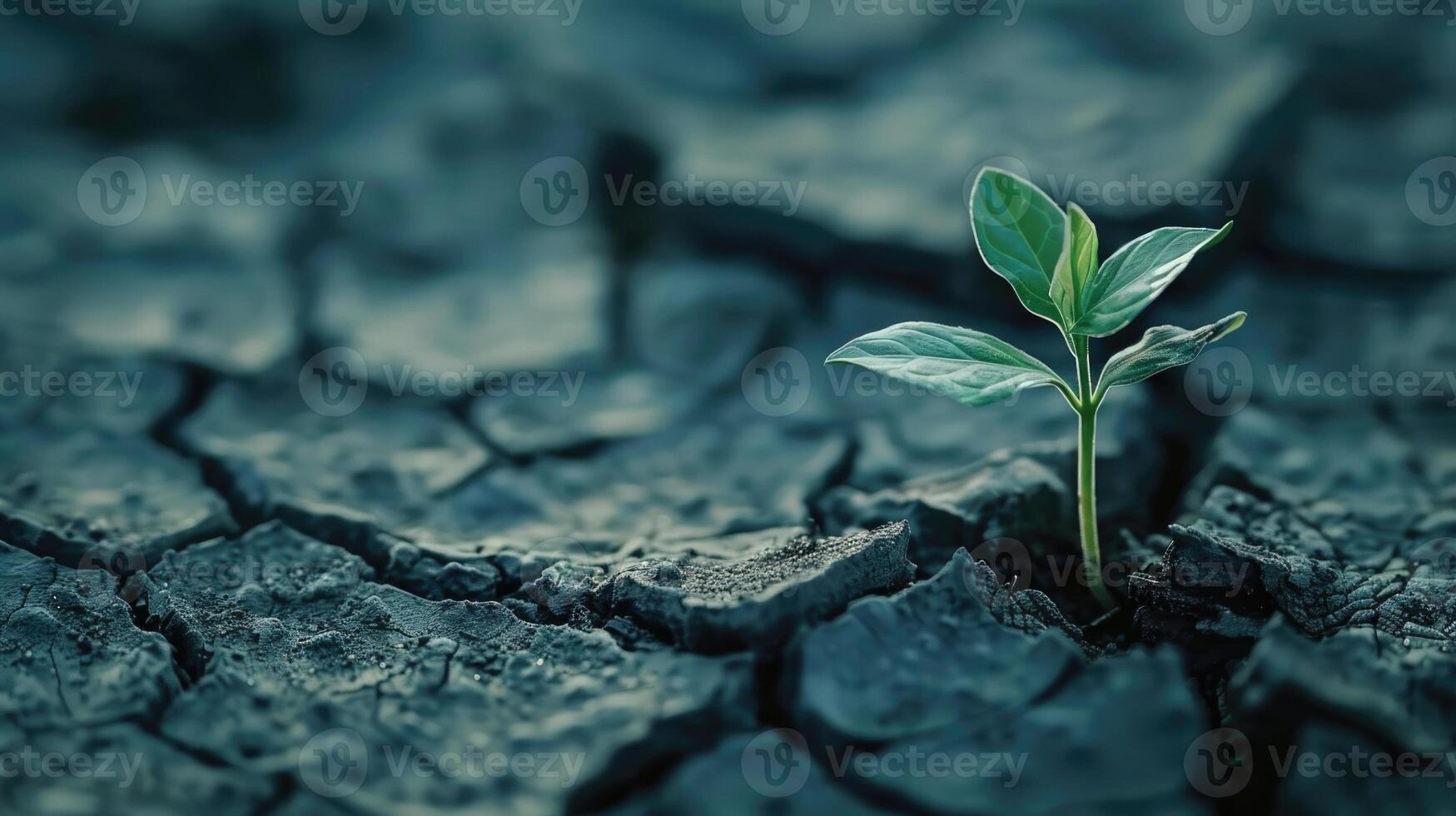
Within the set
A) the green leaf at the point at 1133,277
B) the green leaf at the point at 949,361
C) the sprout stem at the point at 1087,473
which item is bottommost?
the sprout stem at the point at 1087,473

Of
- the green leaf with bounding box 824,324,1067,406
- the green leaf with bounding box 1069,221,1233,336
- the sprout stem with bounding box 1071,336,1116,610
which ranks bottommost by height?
the sprout stem with bounding box 1071,336,1116,610

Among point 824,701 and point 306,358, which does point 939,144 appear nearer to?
point 306,358

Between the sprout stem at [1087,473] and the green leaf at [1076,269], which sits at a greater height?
the green leaf at [1076,269]

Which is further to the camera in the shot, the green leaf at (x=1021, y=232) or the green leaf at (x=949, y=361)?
the green leaf at (x=1021, y=232)

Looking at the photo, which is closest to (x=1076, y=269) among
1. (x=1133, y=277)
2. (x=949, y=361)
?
(x=1133, y=277)

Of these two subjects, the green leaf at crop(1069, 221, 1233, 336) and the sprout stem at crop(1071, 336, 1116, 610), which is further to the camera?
the sprout stem at crop(1071, 336, 1116, 610)

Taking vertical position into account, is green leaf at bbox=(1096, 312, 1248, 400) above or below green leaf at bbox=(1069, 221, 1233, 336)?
below
